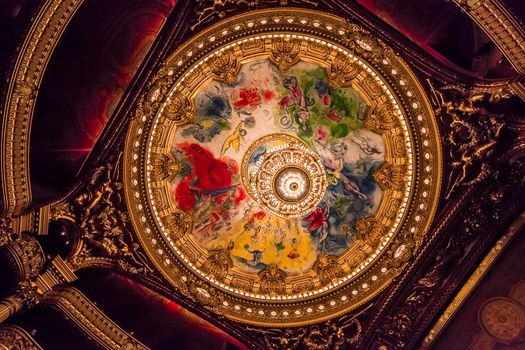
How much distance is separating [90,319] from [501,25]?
8262mm

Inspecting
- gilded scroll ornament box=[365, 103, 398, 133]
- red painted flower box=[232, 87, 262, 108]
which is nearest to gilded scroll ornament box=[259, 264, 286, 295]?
red painted flower box=[232, 87, 262, 108]

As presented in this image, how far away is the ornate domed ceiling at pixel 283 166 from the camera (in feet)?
31.6

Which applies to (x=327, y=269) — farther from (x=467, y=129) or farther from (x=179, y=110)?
(x=179, y=110)

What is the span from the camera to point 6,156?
7199 mm

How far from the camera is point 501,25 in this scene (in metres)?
6.58

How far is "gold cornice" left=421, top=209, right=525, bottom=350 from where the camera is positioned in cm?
884

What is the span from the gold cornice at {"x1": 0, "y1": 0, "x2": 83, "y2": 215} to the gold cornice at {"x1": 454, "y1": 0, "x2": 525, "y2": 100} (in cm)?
598

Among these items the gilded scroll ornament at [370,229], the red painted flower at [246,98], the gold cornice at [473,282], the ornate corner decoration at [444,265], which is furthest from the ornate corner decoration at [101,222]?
the gold cornice at [473,282]

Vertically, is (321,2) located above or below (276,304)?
above

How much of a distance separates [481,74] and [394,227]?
3716 millimetres

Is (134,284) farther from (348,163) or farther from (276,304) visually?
(348,163)

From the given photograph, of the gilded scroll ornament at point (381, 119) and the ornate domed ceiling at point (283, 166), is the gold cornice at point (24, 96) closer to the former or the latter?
the ornate domed ceiling at point (283, 166)

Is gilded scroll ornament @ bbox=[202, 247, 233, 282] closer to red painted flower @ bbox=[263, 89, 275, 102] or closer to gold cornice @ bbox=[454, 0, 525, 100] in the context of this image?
red painted flower @ bbox=[263, 89, 275, 102]

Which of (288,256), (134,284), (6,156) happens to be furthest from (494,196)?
(6,156)
